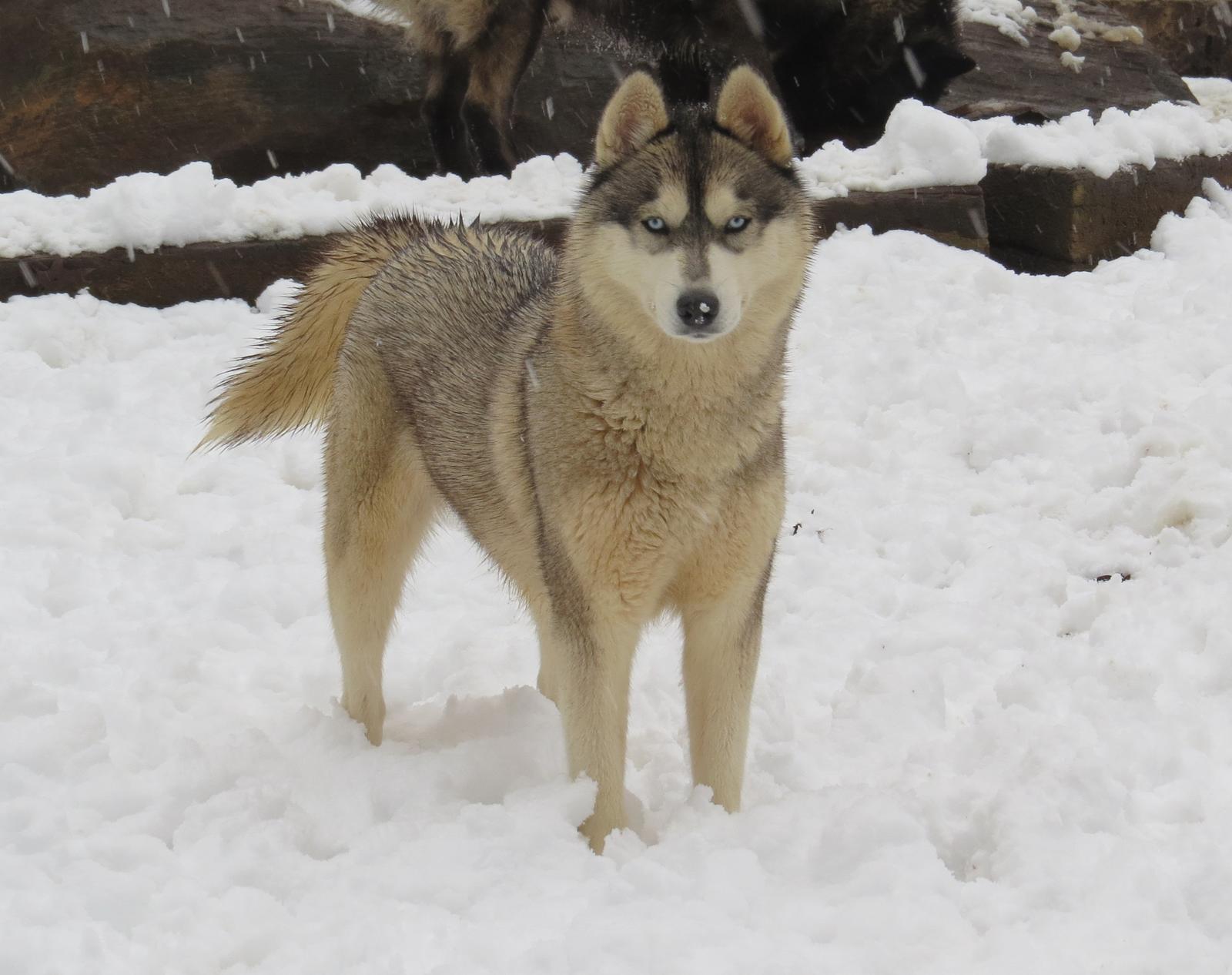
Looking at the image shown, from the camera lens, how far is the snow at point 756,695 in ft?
8.61

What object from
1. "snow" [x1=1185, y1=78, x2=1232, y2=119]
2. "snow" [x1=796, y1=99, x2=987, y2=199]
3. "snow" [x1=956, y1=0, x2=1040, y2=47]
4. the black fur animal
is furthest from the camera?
"snow" [x1=1185, y1=78, x2=1232, y2=119]

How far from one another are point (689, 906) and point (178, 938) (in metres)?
1.04

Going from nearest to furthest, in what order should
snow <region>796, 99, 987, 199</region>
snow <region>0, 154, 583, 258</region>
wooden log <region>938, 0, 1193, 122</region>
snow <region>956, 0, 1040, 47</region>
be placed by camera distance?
snow <region>0, 154, 583, 258</region>
snow <region>796, 99, 987, 199</region>
wooden log <region>938, 0, 1193, 122</region>
snow <region>956, 0, 1040, 47</region>

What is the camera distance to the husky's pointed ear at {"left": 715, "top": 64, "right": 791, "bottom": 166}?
10.0ft

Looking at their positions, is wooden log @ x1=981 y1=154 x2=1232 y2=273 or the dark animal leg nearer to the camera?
wooden log @ x1=981 y1=154 x2=1232 y2=273

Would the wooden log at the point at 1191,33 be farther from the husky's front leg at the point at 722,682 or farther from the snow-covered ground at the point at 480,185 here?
the husky's front leg at the point at 722,682

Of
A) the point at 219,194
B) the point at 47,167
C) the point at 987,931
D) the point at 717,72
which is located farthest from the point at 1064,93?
the point at 987,931

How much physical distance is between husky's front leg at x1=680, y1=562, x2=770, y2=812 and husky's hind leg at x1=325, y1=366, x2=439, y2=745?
0.99 m

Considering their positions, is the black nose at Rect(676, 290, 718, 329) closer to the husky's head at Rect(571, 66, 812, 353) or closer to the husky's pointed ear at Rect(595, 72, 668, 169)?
the husky's head at Rect(571, 66, 812, 353)

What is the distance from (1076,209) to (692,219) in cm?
469

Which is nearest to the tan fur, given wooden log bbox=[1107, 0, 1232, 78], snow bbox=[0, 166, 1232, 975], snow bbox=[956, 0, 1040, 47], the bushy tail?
snow bbox=[0, 166, 1232, 975]

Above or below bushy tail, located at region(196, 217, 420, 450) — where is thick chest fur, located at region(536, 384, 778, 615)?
above

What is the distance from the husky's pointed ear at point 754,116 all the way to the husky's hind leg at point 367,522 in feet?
4.15

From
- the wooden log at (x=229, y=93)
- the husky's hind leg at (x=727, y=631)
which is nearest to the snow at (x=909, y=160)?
the wooden log at (x=229, y=93)
